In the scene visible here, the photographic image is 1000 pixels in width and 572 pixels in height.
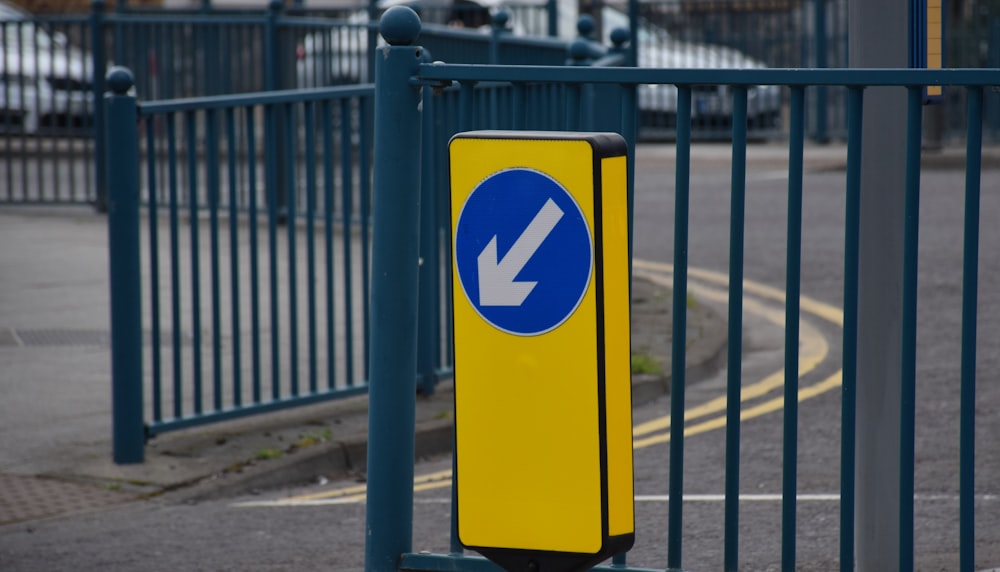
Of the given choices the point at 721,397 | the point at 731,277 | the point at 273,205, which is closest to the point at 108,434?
the point at 273,205

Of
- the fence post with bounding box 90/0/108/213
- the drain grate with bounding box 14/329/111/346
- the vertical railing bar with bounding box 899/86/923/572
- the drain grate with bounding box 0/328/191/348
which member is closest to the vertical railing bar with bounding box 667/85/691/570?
the vertical railing bar with bounding box 899/86/923/572

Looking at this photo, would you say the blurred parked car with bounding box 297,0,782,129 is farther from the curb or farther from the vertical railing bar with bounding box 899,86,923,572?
the vertical railing bar with bounding box 899,86,923,572

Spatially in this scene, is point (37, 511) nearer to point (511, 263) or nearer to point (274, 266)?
point (274, 266)

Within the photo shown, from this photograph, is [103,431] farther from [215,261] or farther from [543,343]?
[543,343]

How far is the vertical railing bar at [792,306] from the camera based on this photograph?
10.6 feet

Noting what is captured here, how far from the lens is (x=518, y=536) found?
3109mm

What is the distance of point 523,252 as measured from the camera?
3.04 meters

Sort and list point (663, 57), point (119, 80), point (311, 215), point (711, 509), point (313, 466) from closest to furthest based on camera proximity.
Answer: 1. point (711, 509)
2. point (119, 80)
3. point (313, 466)
4. point (311, 215)
5. point (663, 57)

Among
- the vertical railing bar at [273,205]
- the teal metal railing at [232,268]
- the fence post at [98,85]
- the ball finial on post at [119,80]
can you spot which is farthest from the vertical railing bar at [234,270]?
the fence post at [98,85]

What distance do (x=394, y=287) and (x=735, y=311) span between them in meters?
0.72

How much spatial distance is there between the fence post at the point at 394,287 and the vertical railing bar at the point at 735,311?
67 cm

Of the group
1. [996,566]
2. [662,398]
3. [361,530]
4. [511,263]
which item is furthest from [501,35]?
[511,263]

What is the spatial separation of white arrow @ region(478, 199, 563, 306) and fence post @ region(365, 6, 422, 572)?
34 centimetres

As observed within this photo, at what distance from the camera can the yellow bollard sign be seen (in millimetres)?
2982
